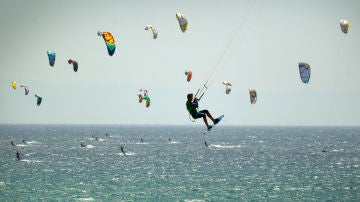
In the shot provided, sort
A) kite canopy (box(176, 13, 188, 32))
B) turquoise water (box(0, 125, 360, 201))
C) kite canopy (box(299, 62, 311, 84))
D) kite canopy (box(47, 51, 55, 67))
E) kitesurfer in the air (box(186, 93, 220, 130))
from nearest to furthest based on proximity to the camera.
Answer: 1. kitesurfer in the air (box(186, 93, 220, 130))
2. kite canopy (box(176, 13, 188, 32))
3. kite canopy (box(299, 62, 311, 84))
4. kite canopy (box(47, 51, 55, 67))
5. turquoise water (box(0, 125, 360, 201))

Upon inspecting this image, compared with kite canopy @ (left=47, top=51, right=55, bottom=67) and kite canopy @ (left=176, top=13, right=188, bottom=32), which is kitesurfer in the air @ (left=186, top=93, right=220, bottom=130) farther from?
kite canopy @ (left=47, top=51, right=55, bottom=67)

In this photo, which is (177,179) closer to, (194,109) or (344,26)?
(344,26)

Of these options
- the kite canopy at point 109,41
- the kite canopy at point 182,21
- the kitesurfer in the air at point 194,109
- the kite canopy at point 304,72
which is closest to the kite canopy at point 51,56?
the kite canopy at point 109,41

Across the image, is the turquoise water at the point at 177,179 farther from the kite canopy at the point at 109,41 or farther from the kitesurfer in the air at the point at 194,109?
the kitesurfer in the air at the point at 194,109

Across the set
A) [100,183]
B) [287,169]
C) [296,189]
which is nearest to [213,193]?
[296,189]

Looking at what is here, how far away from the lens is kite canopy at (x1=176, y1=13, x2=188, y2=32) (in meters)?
33.4

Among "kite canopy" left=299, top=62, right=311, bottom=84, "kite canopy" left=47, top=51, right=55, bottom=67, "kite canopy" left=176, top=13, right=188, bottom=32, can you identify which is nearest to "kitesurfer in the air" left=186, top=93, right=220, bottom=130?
"kite canopy" left=176, top=13, right=188, bottom=32

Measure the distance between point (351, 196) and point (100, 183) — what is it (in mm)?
25135

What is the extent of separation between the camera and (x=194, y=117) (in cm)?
2377

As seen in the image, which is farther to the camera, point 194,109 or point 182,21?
point 182,21

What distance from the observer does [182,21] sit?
33719 mm

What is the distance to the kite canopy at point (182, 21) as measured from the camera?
3338cm

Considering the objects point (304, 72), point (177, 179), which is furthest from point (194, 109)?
point (177, 179)

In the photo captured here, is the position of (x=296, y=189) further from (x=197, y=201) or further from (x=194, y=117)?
(x=194, y=117)
